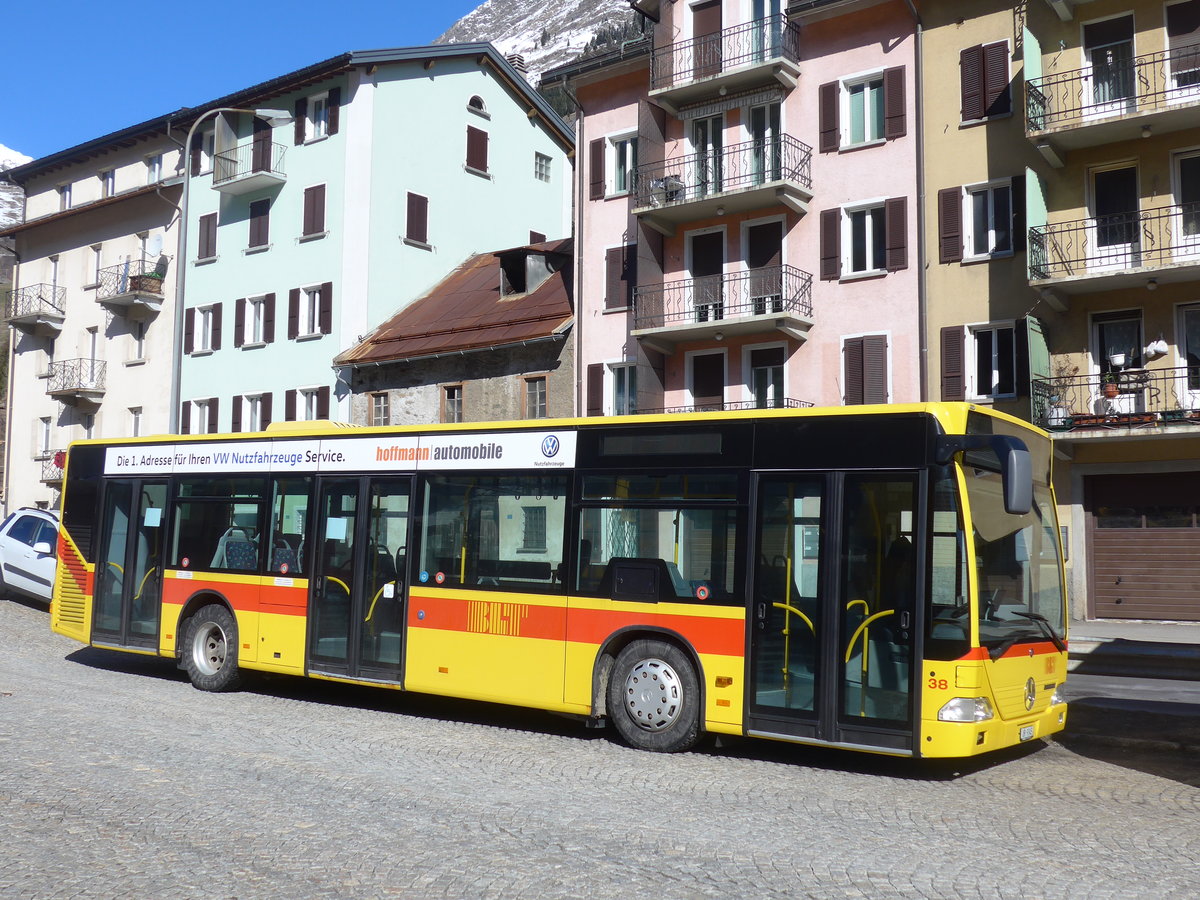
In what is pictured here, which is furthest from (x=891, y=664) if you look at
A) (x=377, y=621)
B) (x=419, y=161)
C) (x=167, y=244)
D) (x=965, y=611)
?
(x=167, y=244)

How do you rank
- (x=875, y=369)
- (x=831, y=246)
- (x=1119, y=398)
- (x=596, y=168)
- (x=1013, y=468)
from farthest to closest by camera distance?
(x=596, y=168) → (x=831, y=246) → (x=875, y=369) → (x=1119, y=398) → (x=1013, y=468)

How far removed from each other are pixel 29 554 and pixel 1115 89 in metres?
Answer: 22.8

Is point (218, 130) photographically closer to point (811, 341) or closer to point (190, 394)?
point (190, 394)

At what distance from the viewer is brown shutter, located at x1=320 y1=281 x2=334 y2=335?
126ft

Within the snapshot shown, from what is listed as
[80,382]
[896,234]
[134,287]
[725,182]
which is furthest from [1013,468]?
[80,382]

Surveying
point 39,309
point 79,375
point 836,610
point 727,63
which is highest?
point 727,63

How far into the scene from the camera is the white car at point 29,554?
71.5 feet

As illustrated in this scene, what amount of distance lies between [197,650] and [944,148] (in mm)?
19462

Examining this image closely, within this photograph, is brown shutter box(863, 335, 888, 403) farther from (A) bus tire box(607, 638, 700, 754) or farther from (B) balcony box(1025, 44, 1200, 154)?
(A) bus tire box(607, 638, 700, 754)

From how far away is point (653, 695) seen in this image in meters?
10.3

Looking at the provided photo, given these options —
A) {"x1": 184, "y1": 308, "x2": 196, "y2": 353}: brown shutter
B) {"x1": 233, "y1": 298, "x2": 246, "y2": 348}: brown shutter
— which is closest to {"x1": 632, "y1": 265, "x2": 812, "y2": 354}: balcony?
{"x1": 233, "y1": 298, "x2": 246, "y2": 348}: brown shutter

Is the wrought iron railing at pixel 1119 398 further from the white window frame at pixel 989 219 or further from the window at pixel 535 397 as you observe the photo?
the window at pixel 535 397

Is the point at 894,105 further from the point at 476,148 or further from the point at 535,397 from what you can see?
the point at 476,148

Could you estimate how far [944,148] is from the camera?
2656cm
